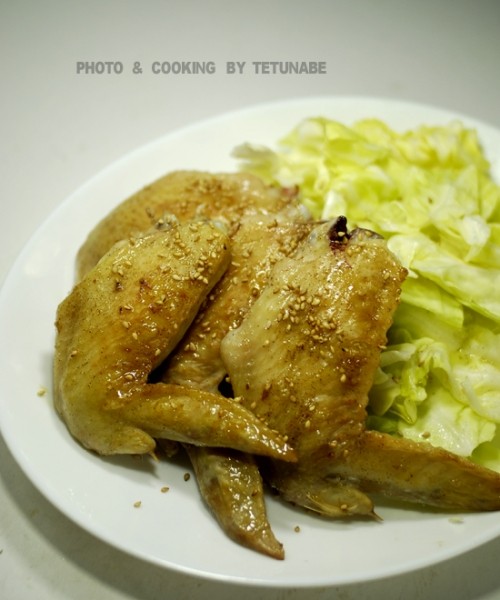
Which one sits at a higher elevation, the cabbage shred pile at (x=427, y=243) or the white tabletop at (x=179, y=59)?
the white tabletop at (x=179, y=59)

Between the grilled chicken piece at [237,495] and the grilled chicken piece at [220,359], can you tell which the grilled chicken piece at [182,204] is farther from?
the grilled chicken piece at [237,495]

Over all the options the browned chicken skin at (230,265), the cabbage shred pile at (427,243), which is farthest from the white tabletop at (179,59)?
the cabbage shred pile at (427,243)

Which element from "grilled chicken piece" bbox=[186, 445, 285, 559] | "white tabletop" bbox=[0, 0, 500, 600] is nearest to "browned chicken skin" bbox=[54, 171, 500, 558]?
"grilled chicken piece" bbox=[186, 445, 285, 559]

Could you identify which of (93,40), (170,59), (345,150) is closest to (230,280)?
(345,150)

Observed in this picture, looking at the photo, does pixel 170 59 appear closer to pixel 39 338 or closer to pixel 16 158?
pixel 16 158

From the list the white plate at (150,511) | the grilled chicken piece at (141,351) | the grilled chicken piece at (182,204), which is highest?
the grilled chicken piece at (182,204)

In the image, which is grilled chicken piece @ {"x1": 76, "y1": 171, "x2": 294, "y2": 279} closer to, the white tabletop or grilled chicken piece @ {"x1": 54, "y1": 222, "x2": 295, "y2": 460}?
grilled chicken piece @ {"x1": 54, "y1": 222, "x2": 295, "y2": 460}
